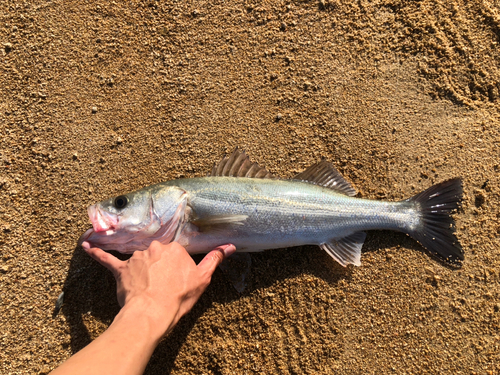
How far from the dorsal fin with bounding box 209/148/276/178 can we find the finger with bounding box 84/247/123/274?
1.13 m

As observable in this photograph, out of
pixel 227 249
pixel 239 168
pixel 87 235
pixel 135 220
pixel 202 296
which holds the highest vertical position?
pixel 239 168

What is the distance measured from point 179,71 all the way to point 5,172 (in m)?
1.95

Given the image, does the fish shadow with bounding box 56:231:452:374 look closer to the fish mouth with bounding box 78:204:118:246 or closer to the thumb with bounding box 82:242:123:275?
the thumb with bounding box 82:242:123:275

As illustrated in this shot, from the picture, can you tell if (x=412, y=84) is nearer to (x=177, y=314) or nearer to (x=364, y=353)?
(x=364, y=353)

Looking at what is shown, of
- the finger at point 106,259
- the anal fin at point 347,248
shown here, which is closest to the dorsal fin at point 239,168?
the anal fin at point 347,248

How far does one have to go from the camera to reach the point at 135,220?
9.02 feet

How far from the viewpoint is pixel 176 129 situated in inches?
126

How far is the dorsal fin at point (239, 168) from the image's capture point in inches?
118

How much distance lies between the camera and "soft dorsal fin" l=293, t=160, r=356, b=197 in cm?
304

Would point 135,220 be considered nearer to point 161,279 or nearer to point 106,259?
point 106,259

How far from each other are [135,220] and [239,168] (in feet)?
3.40

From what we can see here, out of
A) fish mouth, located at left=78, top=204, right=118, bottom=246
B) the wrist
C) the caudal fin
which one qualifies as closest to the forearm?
the wrist

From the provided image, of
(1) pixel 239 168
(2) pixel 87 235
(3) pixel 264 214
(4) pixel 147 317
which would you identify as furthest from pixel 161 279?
(1) pixel 239 168

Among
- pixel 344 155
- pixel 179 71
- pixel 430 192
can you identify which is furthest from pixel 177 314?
pixel 430 192
